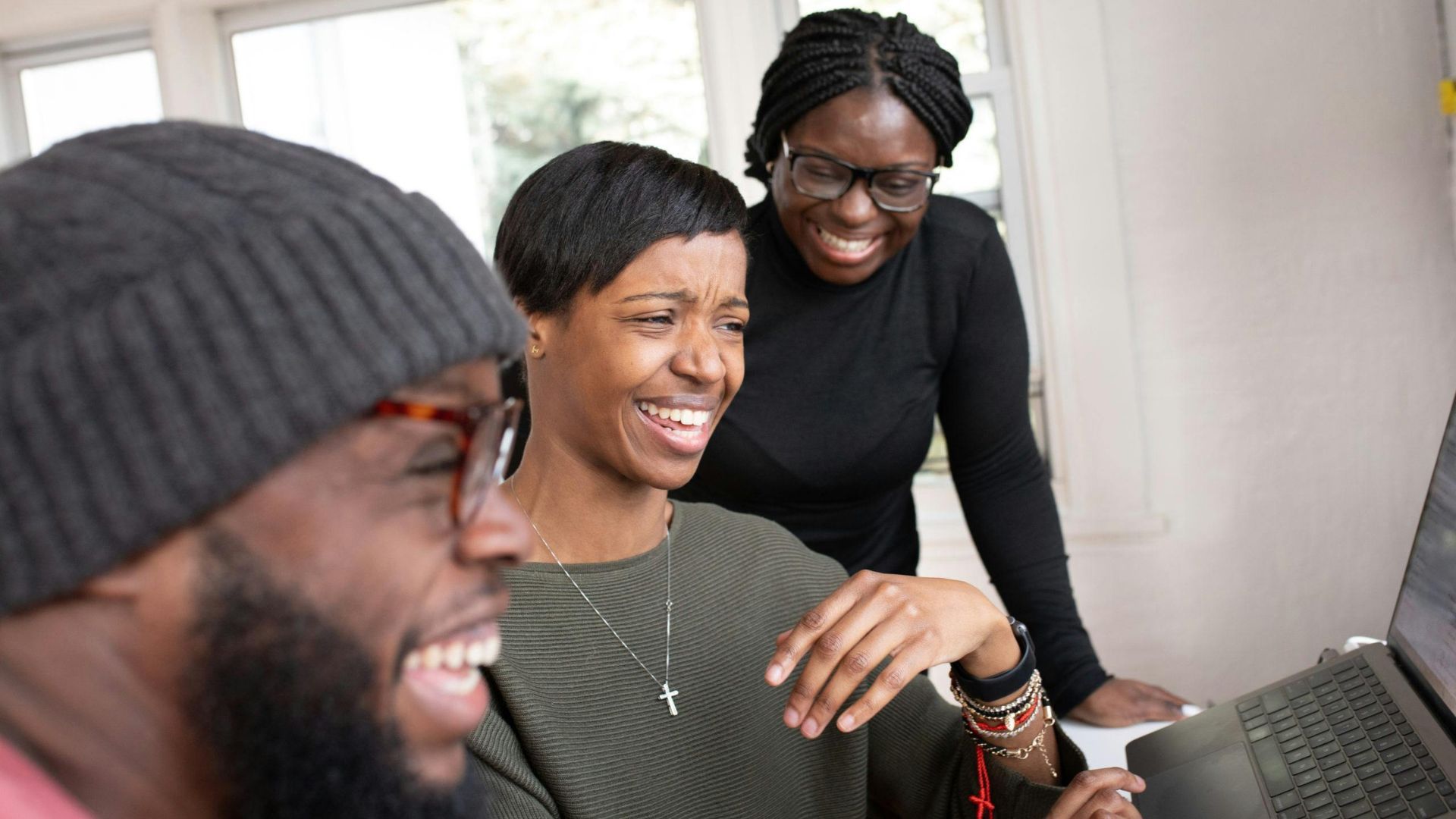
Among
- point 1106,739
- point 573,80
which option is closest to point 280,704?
point 1106,739

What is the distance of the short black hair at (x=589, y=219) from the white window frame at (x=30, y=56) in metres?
2.91

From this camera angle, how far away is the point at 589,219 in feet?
4.33

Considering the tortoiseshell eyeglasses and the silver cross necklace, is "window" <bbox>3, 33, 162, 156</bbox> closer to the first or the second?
the silver cross necklace

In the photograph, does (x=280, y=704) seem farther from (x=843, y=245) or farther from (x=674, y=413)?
(x=843, y=245)

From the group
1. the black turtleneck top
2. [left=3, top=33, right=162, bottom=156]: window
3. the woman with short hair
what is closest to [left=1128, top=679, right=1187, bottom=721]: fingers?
the black turtleneck top

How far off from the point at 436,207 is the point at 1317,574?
274 cm

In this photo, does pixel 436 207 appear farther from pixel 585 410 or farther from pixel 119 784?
pixel 585 410

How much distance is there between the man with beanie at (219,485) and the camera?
1.72 feet

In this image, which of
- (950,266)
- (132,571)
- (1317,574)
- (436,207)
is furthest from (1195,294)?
(132,571)

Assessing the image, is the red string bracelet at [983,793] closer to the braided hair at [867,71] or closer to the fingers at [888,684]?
the fingers at [888,684]

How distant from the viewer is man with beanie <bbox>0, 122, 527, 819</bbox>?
52 cm

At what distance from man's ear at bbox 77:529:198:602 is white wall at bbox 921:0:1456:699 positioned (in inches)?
105

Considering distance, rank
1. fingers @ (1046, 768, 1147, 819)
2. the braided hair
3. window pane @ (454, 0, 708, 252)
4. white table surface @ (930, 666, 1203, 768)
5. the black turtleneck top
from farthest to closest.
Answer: window pane @ (454, 0, 708, 252)
the black turtleneck top
the braided hair
white table surface @ (930, 666, 1203, 768)
fingers @ (1046, 768, 1147, 819)

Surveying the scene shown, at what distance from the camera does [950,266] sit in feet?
6.39
